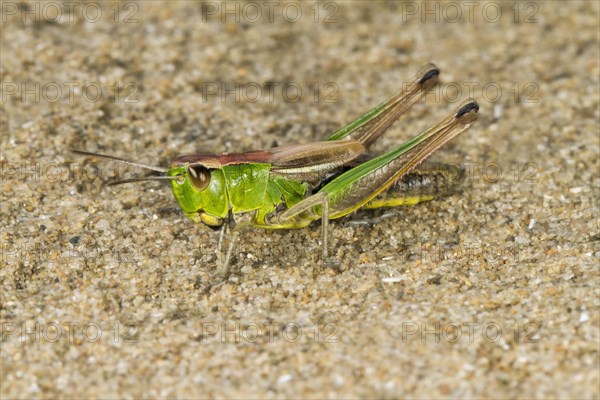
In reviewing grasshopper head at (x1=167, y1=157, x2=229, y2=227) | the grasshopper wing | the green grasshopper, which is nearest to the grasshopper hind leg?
the green grasshopper

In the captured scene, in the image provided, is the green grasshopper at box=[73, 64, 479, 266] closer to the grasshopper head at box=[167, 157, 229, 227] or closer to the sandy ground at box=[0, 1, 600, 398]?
the grasshopper head at box=[167, 157, 229, 227]

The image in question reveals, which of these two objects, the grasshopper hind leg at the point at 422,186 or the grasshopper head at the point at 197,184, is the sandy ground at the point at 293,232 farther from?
the grasshopper head at the point at 197,184

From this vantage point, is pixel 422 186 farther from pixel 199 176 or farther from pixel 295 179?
pixel 199 176

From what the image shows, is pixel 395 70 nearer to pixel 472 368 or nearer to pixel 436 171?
pixel 436 171

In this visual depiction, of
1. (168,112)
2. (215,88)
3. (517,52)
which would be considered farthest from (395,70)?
(168,112)

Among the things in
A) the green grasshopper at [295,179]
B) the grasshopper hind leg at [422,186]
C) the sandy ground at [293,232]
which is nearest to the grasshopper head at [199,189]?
the green grasshopper at [295,179]

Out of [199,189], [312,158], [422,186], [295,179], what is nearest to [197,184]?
[199,189]
